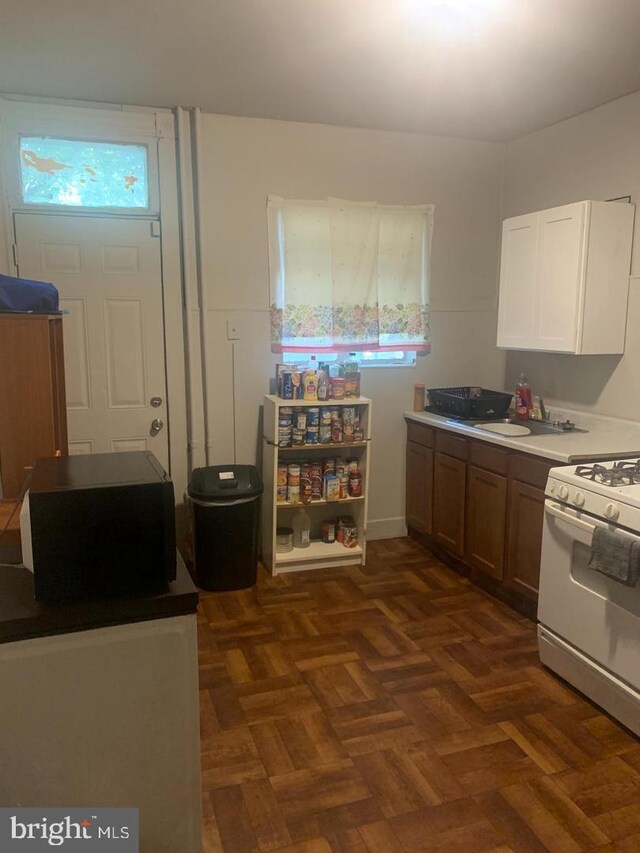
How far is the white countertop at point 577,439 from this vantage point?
2.93 meters

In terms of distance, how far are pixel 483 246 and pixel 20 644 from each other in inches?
150

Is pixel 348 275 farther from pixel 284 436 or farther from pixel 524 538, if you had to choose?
pixel 524 538

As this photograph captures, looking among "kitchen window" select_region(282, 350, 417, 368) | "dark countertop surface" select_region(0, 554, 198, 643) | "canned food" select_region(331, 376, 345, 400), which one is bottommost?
"dark countertop surface" select_region(0, 554, 198, 643)

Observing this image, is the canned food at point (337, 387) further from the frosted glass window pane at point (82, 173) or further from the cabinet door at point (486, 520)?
the frosted glass window pane at point (82, 173)

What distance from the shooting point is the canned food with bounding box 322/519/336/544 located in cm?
401

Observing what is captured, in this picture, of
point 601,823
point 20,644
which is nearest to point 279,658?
point 601,823

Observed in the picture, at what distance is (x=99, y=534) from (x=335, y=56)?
235 centimetres

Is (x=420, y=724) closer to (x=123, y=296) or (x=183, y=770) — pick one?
(x=183, y=770)

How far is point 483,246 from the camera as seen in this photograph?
429 centimetres

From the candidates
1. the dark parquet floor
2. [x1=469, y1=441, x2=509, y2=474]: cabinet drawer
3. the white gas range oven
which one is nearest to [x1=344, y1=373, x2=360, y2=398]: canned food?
[x1=469, y1=441, x2=509, y2=474]: cabinet drawer

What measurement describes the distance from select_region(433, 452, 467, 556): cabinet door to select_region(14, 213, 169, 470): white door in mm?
1669

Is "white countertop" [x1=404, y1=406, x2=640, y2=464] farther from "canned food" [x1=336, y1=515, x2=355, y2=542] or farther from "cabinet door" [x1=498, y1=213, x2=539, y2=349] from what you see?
"canned food" [x1=336, y1=515, x2=355, y2=542]

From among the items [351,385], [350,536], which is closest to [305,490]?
[350,536]

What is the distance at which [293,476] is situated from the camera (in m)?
3.77
